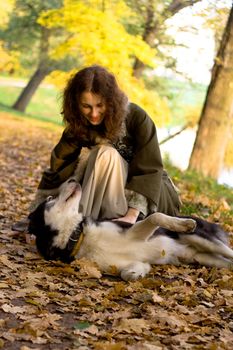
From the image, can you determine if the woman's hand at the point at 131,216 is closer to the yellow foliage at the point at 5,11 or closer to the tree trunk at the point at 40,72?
the tree trunk at the point at 40,72

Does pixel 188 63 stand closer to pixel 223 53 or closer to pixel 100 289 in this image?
pixel 223 53

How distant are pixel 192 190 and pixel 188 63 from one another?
11605 millimetres

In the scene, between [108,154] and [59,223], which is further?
[108,154]

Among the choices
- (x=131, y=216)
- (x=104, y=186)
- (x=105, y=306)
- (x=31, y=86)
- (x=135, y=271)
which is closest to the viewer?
(x=105, y=306)

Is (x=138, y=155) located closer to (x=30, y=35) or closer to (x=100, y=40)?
(x=100, y=40)

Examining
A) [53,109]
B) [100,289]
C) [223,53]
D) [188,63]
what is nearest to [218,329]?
[100,289]

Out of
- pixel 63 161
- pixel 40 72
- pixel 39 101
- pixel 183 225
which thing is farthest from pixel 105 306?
pixel 39 101

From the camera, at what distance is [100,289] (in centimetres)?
407

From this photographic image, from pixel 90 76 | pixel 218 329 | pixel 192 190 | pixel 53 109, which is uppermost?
pixel 90 76

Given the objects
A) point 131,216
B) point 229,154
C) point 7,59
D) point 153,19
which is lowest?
point 229,154

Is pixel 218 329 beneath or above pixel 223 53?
beneath

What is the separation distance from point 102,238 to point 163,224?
1.76 ft

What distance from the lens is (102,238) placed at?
14.5 feet

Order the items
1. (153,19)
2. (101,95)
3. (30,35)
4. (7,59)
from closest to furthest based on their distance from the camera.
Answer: (101,95)
(153,19)
(30,35)
(7,59)
